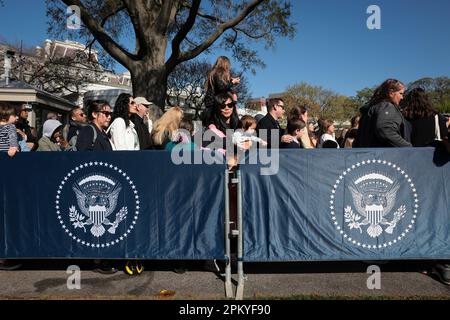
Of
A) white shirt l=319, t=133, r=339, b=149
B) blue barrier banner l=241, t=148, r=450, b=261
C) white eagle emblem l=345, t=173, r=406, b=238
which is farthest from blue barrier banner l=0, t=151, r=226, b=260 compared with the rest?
white shirt l=319, t=133, r=339, b=149

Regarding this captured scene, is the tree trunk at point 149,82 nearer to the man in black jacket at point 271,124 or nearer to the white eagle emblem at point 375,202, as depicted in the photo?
the man in black jacket at point 271,124

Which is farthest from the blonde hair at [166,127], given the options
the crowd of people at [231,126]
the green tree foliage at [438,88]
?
the green tree foliage at [438,88]

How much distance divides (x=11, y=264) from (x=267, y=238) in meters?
3.36

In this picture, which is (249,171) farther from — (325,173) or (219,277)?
(219,277)

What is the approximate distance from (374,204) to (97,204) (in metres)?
3.30

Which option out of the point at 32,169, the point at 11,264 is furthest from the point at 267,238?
the point at 11,264

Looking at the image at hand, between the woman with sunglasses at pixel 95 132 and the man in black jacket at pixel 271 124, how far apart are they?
214cm

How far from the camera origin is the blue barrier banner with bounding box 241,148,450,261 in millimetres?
4434

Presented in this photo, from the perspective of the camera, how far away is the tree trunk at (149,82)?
43.7 feet

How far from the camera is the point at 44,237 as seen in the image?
4.57 m

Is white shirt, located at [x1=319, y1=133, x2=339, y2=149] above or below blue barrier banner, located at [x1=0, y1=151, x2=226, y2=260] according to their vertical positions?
above

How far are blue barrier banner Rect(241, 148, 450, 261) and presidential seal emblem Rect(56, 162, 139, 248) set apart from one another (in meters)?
1.41

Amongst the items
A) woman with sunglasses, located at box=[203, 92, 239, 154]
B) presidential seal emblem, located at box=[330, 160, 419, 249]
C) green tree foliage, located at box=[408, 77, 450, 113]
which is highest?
green tree foliage, located at box=[408, 77, 450, 113]

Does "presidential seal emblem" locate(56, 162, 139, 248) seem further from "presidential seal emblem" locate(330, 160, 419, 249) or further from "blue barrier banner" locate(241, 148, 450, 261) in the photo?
"presidential seal emblem" locate(330, 160, 419, 249)
